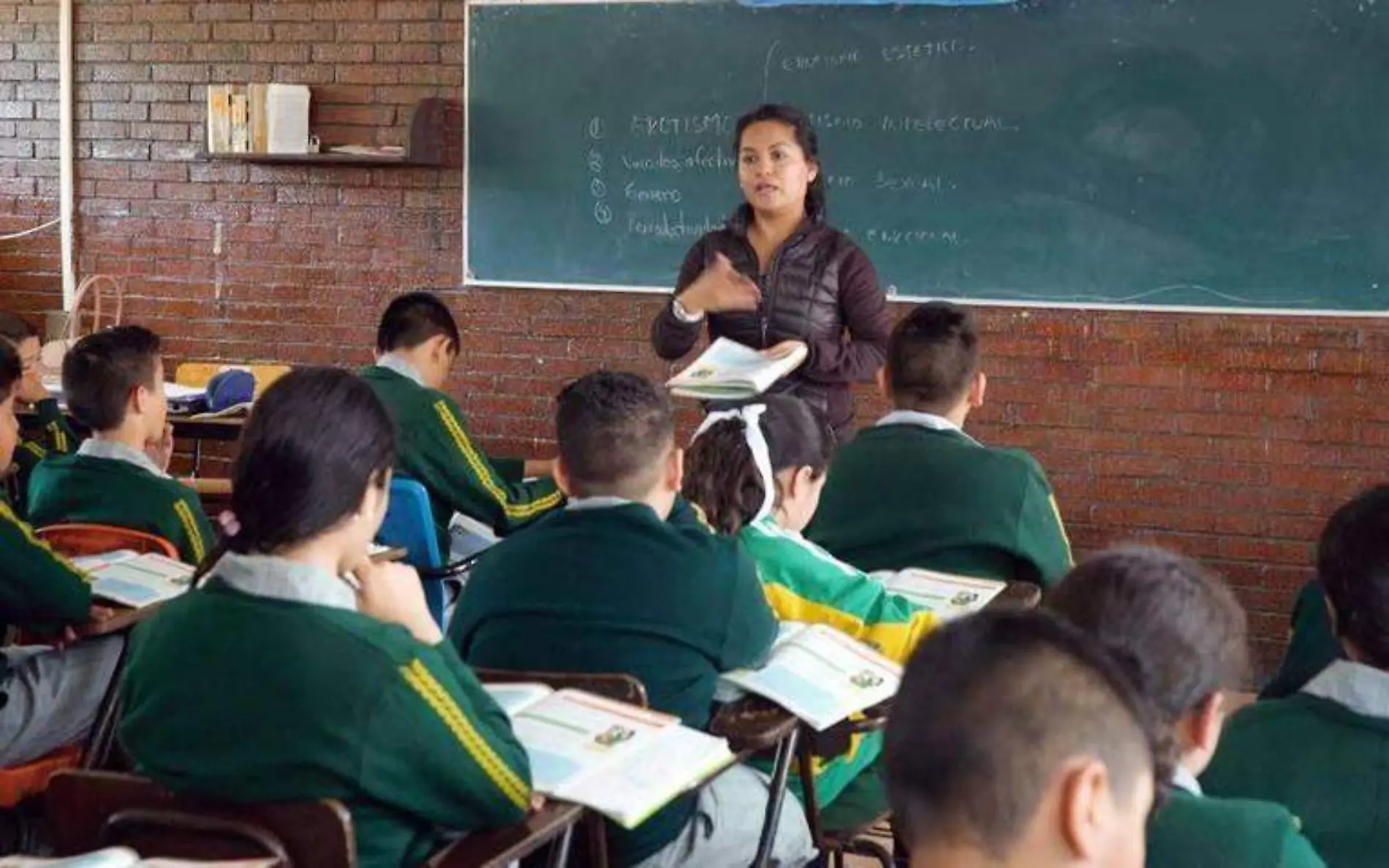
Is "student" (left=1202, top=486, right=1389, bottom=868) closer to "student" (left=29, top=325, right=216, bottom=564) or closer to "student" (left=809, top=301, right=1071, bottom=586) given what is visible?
"student" (left=809, top=301, right=1071, bottom=586)

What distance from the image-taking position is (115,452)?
11.9 feet

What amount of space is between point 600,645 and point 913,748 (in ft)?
4.43

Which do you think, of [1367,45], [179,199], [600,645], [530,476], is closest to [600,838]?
[600,645]

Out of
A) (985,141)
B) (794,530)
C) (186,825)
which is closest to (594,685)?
(186,825)

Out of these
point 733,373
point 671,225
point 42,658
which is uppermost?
point 671,225

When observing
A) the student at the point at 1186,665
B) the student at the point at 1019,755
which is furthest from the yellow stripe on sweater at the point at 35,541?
the student at the point at 1019,755

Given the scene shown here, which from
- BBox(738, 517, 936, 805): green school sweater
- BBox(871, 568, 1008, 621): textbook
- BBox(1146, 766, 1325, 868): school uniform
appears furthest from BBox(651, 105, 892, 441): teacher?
BBox(1146, 766, 1325, 868): school uniform

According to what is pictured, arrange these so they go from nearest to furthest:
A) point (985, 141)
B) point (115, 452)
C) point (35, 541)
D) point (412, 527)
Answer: point (35, 541), point (115, 452), point (412, 527), point (985, 141)

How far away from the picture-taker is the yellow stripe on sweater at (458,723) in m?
1.88

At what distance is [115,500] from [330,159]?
3.15 m

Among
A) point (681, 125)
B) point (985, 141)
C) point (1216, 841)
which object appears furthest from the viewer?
Answer: point (681, 125)

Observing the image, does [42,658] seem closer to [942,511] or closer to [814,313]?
[942,511]

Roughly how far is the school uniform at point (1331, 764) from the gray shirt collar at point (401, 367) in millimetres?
2917

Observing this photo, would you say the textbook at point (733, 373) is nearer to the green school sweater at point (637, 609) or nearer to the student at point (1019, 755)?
the green school sweater at point (637, 609)
